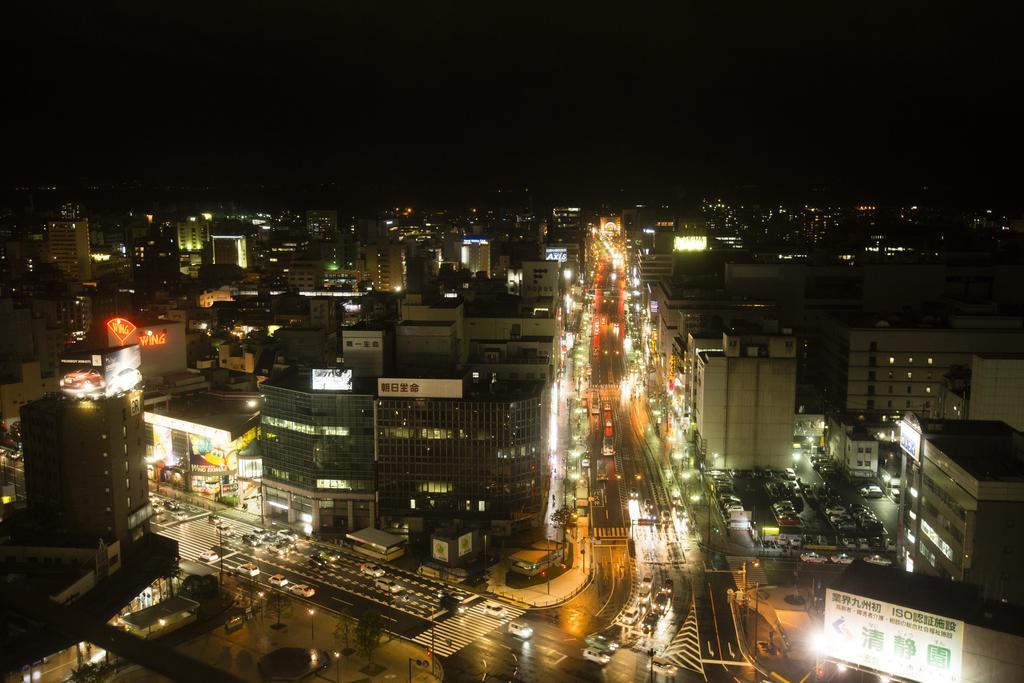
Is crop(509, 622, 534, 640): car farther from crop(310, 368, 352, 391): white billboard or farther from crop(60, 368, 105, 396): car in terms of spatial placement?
crop(60, 368, 105, 396): car

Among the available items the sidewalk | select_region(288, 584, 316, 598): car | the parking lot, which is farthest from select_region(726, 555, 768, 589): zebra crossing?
select_region(288, 584, 316, 598): car

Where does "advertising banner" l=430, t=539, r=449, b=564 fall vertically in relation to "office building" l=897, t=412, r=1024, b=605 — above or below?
below

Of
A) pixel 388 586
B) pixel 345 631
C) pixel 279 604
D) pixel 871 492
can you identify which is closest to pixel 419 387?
pixel 388 586

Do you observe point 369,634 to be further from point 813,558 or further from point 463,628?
point 813,558

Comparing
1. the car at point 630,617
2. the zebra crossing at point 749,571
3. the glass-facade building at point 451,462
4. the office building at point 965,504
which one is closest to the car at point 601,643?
the car at point 630,617

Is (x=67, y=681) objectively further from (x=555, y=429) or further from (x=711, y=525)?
(x=555, y=429)

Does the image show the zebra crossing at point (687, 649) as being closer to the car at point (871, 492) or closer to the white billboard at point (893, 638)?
the white billboard at point (893, 638)

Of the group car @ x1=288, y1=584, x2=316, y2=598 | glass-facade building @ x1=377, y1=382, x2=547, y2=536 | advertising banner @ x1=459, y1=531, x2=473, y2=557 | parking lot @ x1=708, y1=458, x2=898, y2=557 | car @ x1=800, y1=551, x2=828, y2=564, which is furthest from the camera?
glass-facade building @ x1=377, y1=382, x2=547, y2=536
